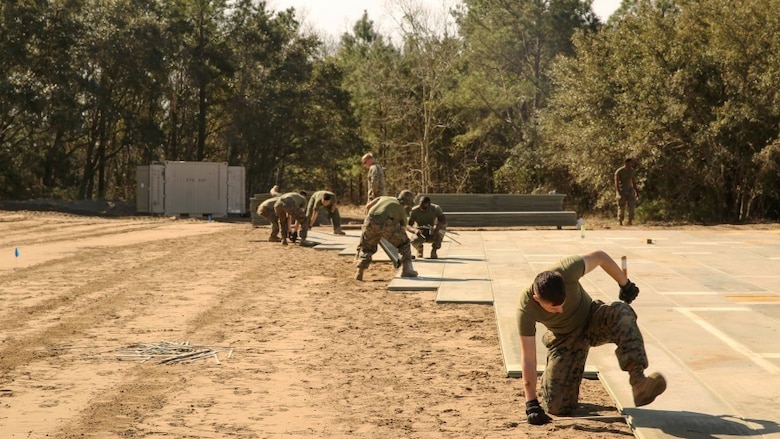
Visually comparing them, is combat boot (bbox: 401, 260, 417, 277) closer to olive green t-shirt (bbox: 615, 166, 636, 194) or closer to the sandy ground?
the sandy ground

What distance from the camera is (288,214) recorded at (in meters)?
20.0

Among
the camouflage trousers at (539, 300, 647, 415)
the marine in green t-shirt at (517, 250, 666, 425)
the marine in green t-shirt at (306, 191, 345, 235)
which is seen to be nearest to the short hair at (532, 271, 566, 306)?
the marine in green t-shirt at (517, 250, 666, 425)

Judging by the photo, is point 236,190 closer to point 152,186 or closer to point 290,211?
point 152,186

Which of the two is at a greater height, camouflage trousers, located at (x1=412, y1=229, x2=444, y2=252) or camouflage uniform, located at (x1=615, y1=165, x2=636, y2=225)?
camouflage uniform, located at (x1=615, y1=165, x2=636, y2=225)

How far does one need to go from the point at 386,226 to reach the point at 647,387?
7.69m

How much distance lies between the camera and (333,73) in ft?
153

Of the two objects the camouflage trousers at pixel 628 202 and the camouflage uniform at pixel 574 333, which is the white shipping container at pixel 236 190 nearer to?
the camouflage trousers at pixel 628 202

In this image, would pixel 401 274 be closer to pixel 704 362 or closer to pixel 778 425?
pixel 704 362

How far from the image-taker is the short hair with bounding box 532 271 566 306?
5340 millimetres

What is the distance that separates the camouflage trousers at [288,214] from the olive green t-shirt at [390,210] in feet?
22.1

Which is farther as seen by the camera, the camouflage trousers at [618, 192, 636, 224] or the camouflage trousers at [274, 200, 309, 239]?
the camouflage trousers at [618, 192, 636, 224]

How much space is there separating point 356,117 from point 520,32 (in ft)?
32.2

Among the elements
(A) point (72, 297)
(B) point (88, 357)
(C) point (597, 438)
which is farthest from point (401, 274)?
(C) point (597, 438)

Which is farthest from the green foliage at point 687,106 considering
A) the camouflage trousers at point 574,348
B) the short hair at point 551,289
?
the short hair at point 551,289
